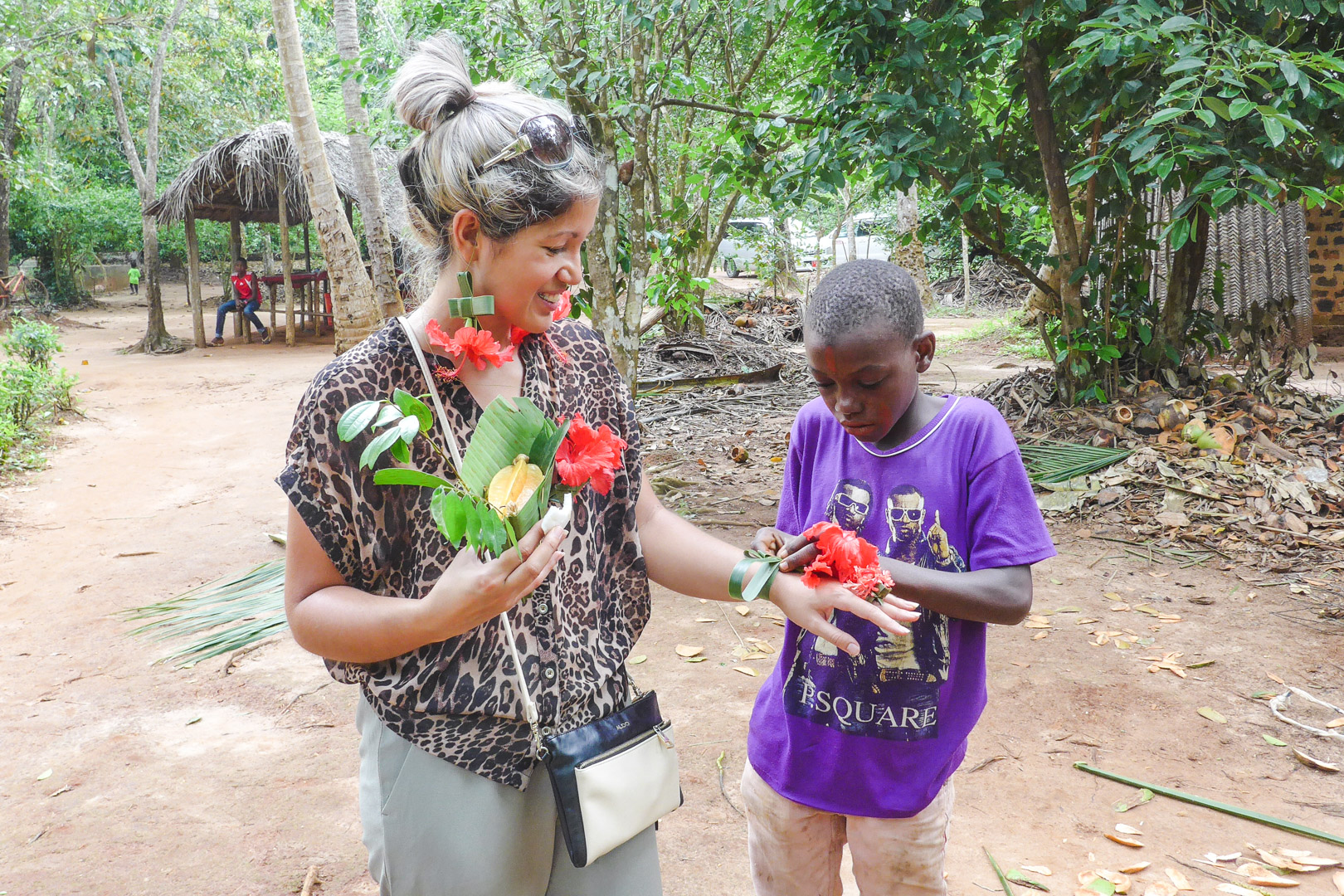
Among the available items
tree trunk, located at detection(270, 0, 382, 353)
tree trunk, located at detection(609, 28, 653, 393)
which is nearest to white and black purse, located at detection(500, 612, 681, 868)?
tree trunk, located at detection(609, 28, 653, 393)

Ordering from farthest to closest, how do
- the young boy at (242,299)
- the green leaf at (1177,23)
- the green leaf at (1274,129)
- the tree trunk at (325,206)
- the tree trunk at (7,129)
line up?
the tree trunk at (7,129) → the young boy at (242,299) → the tree trunk at (325,206) → the green leaf at (1177,23) → the green leaf at (1274,129)

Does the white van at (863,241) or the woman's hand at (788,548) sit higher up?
the white van at (863,241)

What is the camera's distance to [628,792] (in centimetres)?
149

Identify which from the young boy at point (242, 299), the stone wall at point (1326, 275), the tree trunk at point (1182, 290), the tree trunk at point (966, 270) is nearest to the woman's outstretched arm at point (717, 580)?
the tree trunk at point (1182, 290)

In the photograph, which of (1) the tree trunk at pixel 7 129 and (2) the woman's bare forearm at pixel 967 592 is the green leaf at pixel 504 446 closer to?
(2) the woman's bare forearm at pixel 967 592

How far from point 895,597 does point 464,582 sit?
720mm

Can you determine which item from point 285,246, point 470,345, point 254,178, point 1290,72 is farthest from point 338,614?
point 254,178

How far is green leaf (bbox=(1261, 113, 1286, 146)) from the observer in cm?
374

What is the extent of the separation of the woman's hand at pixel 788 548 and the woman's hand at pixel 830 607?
0.03 meters

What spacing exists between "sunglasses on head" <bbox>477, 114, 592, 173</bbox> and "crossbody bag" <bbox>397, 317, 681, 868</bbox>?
31 centimetres

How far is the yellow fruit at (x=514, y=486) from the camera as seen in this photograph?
52.4 inches

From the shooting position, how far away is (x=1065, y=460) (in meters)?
6.18

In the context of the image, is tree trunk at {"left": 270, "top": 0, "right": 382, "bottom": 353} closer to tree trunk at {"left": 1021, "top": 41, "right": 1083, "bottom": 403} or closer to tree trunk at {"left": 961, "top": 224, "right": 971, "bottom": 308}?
tree trunk at {"left": 1021, "top": 41, "right": 1083, "bottom": 403}

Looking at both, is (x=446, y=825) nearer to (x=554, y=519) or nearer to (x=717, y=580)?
(x=554, y=519)
